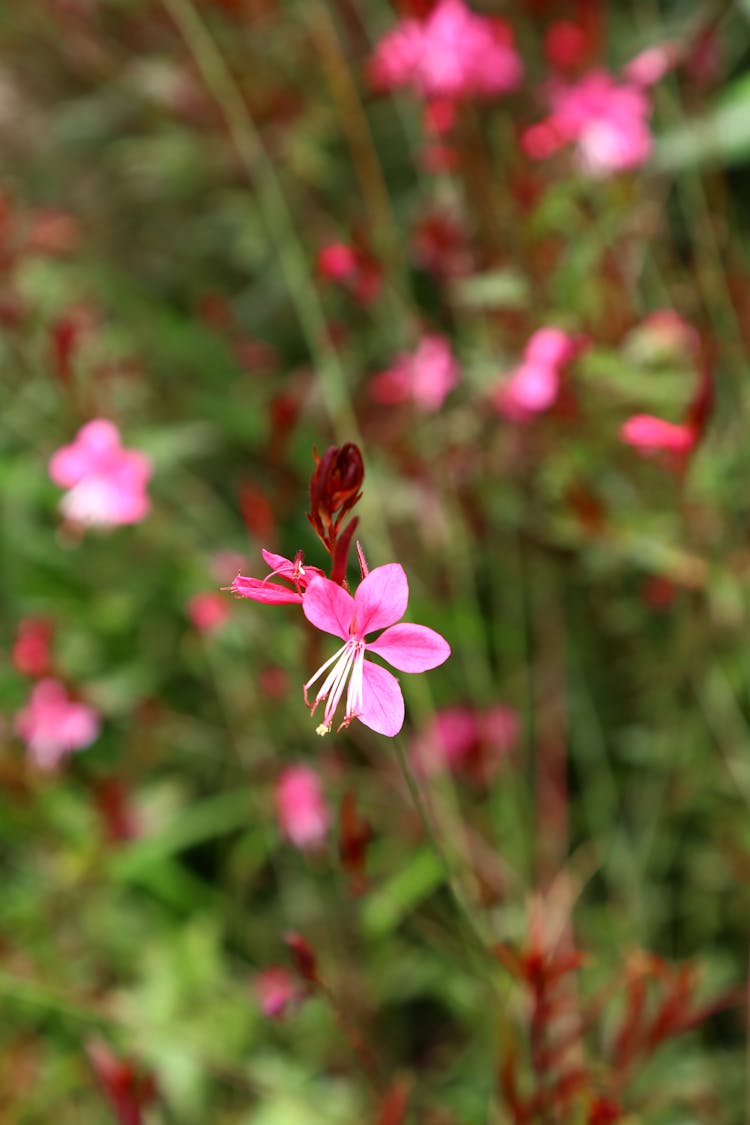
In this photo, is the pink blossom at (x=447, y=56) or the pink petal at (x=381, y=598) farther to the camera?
the pink blossom at (x=447, y=56)

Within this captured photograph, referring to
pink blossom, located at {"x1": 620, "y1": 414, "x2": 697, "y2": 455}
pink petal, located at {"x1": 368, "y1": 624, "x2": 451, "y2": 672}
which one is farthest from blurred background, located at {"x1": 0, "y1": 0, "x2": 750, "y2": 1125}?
pink petal, located at {"x1": 368, "y1": 624, "x2": 451, "y2": 672}

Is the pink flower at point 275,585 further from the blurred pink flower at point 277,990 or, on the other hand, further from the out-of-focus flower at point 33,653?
the out-of-focus flower at point 33,653

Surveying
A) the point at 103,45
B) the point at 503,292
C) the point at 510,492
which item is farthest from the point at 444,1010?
the point at 103,45

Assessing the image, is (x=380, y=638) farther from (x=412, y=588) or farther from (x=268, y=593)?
(x=412, y=588)

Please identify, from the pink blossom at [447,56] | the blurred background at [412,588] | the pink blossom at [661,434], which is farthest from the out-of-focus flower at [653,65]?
the pink blossom at [661,434]

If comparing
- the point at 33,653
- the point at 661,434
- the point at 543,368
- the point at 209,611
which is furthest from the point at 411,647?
the point at 33,653

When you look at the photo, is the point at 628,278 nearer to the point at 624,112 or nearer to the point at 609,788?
the point at 624,112
